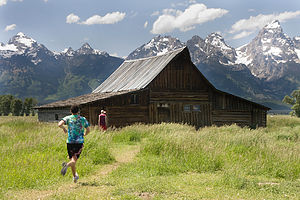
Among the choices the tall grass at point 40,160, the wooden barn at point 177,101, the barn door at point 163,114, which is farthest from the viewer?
the barn door at point 163,114

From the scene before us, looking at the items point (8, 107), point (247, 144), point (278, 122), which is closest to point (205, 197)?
point (247, 144)

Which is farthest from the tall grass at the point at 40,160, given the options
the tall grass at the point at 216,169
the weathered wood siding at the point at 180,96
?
the weathered wood siding at the point at 180,96

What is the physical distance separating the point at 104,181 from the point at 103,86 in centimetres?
2670

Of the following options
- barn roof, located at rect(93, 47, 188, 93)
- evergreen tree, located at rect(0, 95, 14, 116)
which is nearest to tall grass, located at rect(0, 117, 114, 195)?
barn roof, located at rect(93, 47, 188, 93)

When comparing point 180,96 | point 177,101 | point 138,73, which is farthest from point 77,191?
point 138,73

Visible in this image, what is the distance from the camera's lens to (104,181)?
24.4 feet

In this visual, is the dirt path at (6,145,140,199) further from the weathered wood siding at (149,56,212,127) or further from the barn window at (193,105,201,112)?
the barn window at (193,105,201,112)

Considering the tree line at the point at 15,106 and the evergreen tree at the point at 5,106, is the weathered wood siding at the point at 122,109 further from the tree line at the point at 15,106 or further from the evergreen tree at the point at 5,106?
the evergreen tree at the point at 5,106

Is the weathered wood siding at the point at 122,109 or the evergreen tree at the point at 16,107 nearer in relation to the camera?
the weathered wood siding at the point at 122,109

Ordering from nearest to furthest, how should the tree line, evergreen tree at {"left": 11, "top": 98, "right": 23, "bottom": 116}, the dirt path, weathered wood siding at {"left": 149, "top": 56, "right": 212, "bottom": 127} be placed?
1. the dirt path
2. weathered wood siding at {"left": 149, "top": 56, "right": 212, "bottom": 127}
3. evergreen tree at {"left": 11, "top": 98, "right": 23, "bottom": 116}
4. the tree line

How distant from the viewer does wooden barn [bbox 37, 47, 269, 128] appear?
26.1 metres

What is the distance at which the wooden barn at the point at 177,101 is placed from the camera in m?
26.1

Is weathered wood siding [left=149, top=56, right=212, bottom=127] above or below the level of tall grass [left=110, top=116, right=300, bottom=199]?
above

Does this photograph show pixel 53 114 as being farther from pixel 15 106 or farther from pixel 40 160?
pixel 15 106
